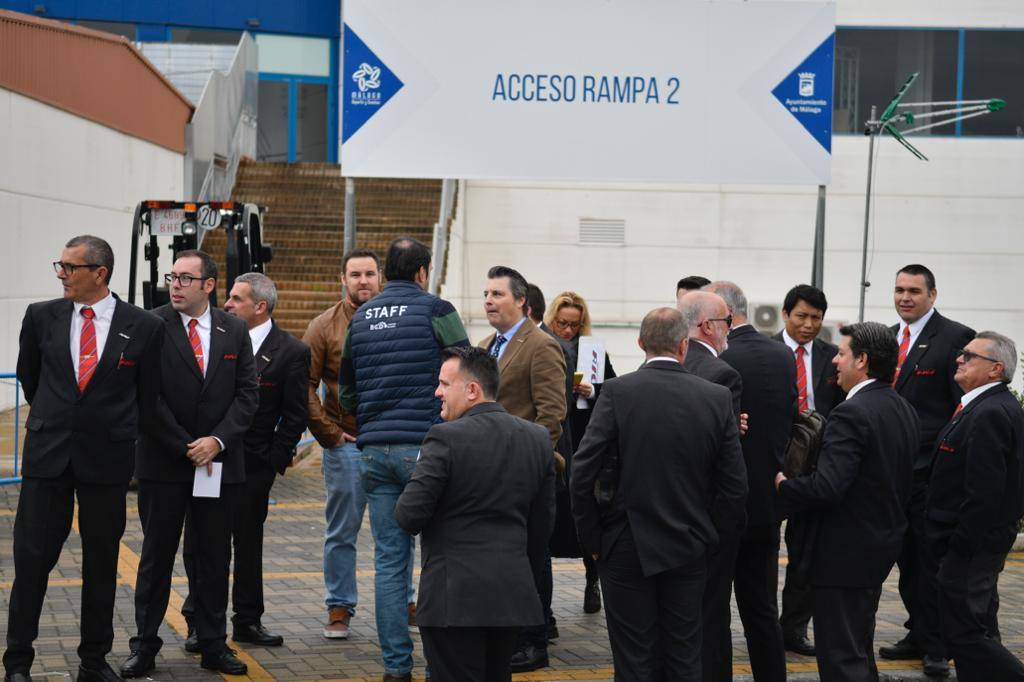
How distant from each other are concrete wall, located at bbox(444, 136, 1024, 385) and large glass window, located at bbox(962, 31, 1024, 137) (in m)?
1.02

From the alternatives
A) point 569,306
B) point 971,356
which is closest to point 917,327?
point 971,356

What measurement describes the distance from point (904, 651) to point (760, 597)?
1362 millimetres

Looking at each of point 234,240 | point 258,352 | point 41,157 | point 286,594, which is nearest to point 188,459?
point 258,352

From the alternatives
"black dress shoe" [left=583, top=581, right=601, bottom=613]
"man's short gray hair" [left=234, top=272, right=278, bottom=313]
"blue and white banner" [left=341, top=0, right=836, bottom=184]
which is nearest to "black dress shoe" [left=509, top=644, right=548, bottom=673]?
"black dress shoe" [left=583, top=581, right=601, bottom=613]

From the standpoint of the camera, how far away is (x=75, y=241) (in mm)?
6180

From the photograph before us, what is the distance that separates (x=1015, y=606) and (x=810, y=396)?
218 centimetres

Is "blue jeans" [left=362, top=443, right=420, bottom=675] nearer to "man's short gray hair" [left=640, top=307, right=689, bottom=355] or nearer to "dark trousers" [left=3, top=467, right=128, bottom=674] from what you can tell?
"dark trousers" [left=3, top=467, right=128, bottom=674]

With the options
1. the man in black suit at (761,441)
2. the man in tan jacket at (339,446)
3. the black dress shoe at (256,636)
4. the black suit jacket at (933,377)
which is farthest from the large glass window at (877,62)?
the black dress shoe at (256,636)

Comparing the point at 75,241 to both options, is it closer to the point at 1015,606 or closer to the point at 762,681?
the point at 762,681

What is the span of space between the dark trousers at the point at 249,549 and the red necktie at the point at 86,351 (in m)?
1.29

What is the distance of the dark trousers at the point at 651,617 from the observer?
5.27m

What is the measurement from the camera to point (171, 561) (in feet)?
21.6

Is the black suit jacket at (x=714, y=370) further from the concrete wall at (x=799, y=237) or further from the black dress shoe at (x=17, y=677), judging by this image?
the concrete wall at (x=799, y=237)

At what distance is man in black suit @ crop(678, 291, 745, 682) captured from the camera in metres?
5.78
